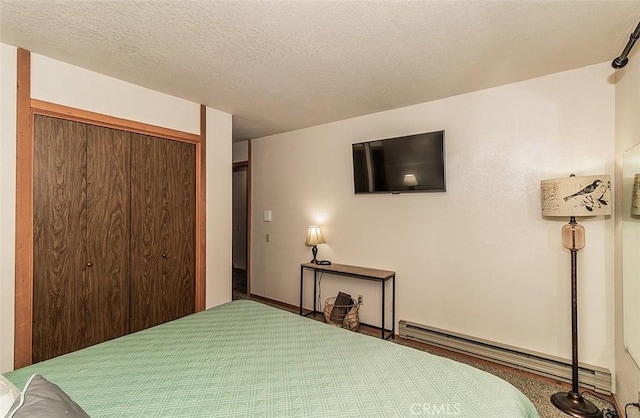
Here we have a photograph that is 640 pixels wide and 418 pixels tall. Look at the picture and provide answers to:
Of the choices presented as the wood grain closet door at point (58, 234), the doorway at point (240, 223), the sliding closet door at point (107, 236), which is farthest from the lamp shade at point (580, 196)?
the doorway at point (240, 223)

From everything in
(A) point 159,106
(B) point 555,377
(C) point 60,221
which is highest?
(A) point 159,106

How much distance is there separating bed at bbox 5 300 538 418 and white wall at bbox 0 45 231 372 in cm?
104

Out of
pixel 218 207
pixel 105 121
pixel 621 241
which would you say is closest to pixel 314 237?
pixel 218 207

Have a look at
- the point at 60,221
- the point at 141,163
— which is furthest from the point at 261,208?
the point at 60,221

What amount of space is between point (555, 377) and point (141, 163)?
3.93m

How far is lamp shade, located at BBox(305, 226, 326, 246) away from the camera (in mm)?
3834

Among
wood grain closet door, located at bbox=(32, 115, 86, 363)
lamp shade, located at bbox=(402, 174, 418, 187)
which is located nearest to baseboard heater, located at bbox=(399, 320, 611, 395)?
lamp shade, located at bbox=(402, 174, 418, 187)

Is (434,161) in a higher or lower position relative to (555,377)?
higher

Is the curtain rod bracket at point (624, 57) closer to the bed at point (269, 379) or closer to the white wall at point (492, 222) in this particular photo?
the white wall at point (492, 222)

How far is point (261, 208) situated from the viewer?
15.4 ft

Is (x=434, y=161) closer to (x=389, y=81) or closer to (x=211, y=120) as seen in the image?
(x=389, y=81)

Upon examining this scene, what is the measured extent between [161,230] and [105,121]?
106cm

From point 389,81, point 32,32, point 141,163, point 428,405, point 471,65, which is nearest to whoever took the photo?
point 428,405

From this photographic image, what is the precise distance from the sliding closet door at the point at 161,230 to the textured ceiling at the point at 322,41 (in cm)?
65
